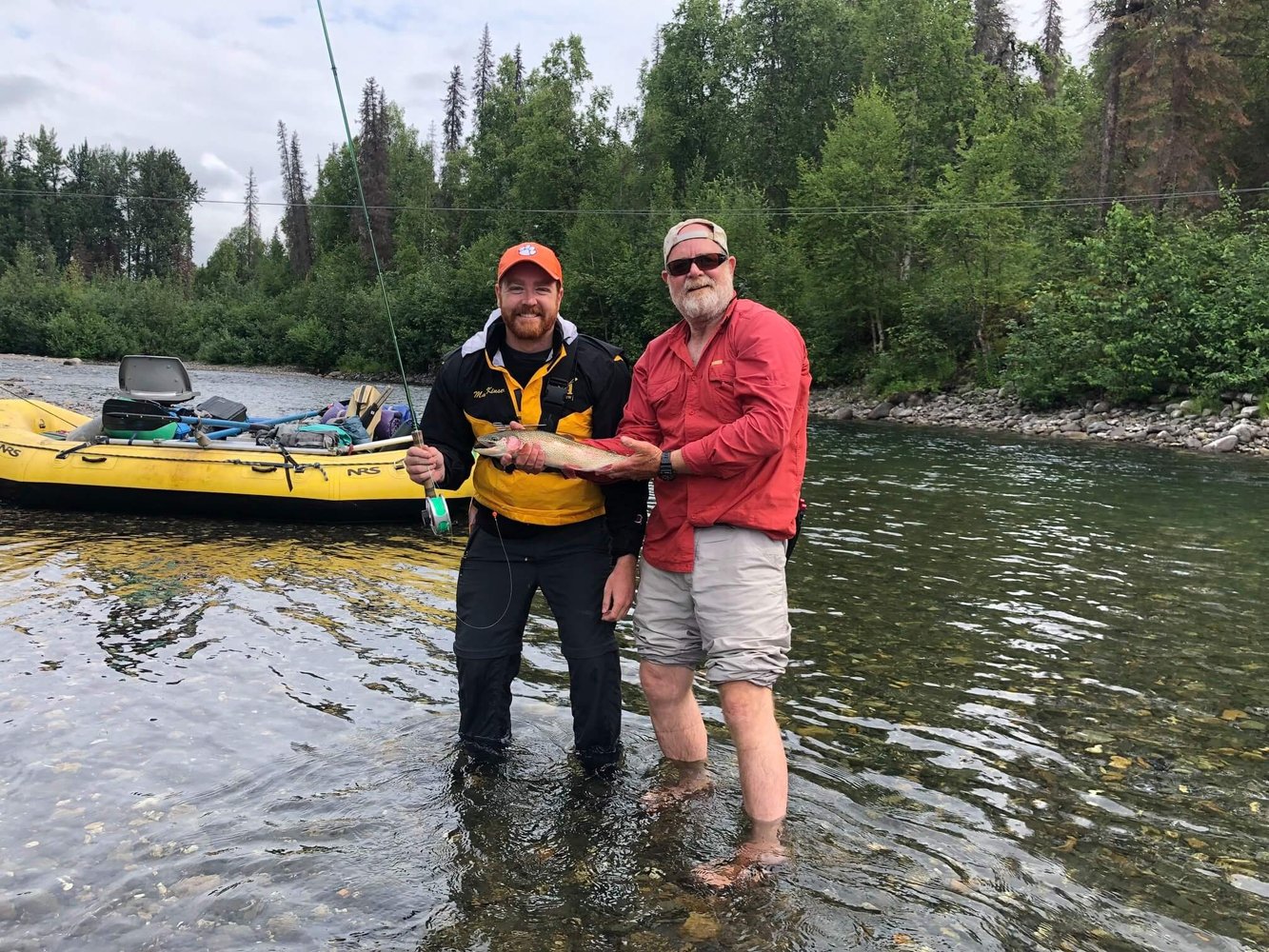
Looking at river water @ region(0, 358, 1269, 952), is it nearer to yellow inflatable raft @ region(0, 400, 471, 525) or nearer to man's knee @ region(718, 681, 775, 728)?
man's knee @ region(718, 681, 775, 728)

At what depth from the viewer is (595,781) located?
4.87m

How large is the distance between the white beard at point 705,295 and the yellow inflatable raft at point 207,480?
27.2 ft

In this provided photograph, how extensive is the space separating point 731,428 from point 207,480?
1001cm

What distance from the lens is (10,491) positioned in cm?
1229

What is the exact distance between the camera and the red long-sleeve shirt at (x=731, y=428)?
3762mm

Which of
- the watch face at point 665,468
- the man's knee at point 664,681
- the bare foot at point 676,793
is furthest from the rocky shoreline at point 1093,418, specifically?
the watch face at point 665,468

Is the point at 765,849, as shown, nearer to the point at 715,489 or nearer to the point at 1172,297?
the point at 715,489

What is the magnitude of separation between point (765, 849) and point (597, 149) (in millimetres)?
61856

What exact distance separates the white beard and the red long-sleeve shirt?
0.06 meters

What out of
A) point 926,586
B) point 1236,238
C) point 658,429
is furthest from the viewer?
point 1236,238

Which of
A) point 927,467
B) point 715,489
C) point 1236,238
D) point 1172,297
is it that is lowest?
point 927,467

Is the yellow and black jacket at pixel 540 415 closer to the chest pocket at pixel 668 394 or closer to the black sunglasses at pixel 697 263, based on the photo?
the chest pocket at pixel 668 394

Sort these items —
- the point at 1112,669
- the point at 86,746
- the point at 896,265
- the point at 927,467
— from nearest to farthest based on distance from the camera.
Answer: the point at 86,746 < the point at 1112,669 < the point at 927,467 < the point at 896,265

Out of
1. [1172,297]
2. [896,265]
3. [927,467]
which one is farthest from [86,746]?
[896,265]
